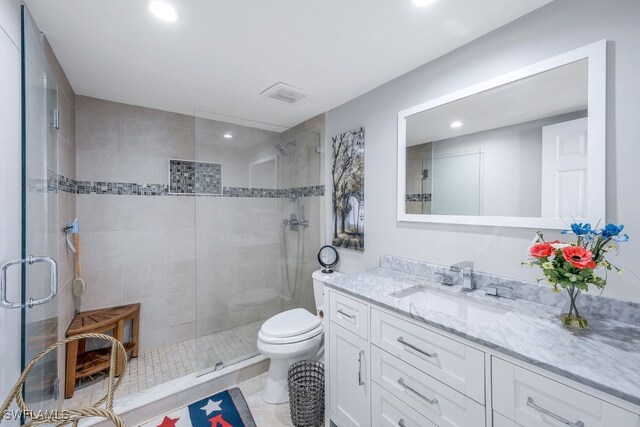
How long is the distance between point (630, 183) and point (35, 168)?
7.84 ft

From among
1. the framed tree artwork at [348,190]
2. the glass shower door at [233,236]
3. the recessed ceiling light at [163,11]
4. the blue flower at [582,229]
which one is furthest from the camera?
the glass shower door at [233,236]

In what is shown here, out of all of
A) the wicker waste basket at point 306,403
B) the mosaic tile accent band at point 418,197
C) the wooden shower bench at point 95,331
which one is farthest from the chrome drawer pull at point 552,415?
the wooden shower bench at point 95,331

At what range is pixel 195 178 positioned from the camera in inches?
99.4

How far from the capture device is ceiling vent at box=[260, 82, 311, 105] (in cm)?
204

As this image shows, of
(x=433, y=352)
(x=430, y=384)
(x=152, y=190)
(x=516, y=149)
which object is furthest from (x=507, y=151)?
(x=152, y=190)

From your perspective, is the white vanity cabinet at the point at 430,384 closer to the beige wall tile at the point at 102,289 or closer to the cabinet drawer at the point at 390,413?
the cabinet drawer at the point at 390,413

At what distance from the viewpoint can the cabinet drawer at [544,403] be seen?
728 millimetres

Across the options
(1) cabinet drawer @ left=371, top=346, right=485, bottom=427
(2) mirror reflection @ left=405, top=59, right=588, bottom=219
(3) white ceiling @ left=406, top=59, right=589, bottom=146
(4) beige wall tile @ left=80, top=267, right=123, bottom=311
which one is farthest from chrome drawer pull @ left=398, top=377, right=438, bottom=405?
(4) beige wall tile @ left=80, top=267, right=123, bottom=311

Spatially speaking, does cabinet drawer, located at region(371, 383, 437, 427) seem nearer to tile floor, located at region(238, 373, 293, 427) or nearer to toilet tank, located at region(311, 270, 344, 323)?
tile floor, located at region(238, 373, 293, 427)

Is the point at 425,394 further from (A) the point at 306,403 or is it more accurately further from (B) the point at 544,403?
(A) the point at 306,403

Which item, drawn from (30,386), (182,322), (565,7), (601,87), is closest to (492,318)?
(601,87)

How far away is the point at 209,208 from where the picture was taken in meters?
2.38

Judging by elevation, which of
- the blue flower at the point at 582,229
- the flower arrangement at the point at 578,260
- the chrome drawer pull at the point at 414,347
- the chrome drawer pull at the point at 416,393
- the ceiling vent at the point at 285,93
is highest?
the ceiling vent at the point at 285,93

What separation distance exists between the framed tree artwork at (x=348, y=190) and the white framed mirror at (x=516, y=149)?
427 millimetres
